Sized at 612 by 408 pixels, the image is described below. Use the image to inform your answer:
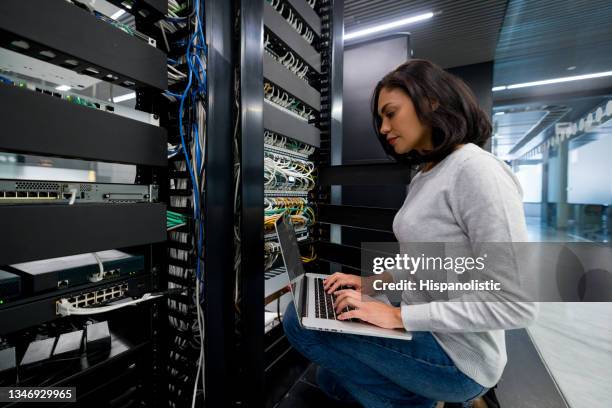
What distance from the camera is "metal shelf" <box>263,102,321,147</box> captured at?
110cm

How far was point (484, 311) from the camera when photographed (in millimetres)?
631

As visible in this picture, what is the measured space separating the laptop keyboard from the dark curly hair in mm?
577

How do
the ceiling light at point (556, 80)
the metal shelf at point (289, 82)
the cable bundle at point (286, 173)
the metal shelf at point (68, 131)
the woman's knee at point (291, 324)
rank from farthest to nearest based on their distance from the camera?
the ceiling light at point (556, 80) → the cable bundle at point (286, 173) → the metal shelf at point (289, 82) → the woman's knee at point (291, 324) → the metal shelf at point (68, 131)

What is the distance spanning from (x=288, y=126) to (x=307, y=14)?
63cm

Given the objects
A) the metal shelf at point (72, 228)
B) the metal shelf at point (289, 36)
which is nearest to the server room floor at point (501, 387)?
the metal shelf at point (72, 228)

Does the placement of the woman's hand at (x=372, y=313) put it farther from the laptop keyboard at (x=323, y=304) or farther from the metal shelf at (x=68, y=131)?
the metal shelf at (x=68, y=131)

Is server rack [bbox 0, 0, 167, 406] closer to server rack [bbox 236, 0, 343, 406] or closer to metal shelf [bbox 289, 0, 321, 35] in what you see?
server rack [bbox 236, 0, 343, 406]

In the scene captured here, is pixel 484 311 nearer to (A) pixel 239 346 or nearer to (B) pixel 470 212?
(B) pixel 470 212

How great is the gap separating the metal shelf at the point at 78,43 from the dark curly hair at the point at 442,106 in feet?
2.39

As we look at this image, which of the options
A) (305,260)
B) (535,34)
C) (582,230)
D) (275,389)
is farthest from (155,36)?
(582,230)

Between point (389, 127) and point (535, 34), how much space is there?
4.06 m

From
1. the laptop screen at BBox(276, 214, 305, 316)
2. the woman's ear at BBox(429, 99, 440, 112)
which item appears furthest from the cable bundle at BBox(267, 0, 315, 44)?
the laptop screen at BBox(276, 214, 305, 316)

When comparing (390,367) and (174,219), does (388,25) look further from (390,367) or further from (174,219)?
(390,367)

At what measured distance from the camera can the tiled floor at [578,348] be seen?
1251mm
